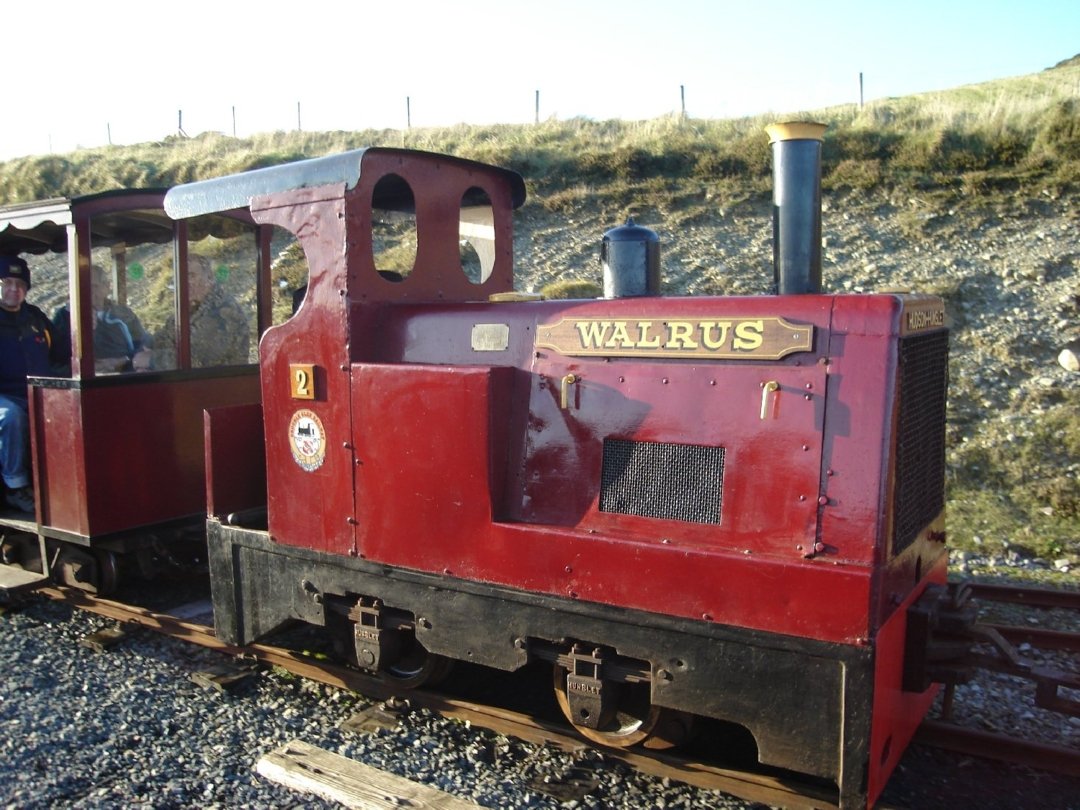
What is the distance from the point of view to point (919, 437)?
11.7 feet

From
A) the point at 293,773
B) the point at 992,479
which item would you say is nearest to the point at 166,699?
the point at 293,773

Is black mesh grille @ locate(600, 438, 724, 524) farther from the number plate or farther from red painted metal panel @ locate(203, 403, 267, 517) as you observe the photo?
red painted metal panel @ locate(203, 403, 267, 517)

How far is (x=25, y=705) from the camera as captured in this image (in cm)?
436

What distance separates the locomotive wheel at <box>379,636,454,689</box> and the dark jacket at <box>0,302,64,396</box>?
3343mm

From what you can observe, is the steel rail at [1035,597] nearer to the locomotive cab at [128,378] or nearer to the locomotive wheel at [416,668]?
the locomotive wheel at [416,668]

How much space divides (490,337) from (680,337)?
0.92 m

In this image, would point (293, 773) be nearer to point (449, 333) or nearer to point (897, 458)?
point (449, 333)

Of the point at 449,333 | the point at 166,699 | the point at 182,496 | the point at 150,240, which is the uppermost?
the point at 150,240

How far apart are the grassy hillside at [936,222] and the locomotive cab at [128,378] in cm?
564

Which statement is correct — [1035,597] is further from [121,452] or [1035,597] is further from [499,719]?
[121,452]

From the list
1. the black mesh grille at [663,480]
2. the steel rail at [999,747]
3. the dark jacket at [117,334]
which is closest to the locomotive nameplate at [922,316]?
the black mesh grille at [663,480]

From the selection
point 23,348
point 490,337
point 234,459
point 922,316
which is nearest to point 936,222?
point 922,316

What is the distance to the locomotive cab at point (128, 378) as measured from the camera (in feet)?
17.8

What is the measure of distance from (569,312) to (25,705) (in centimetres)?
322
